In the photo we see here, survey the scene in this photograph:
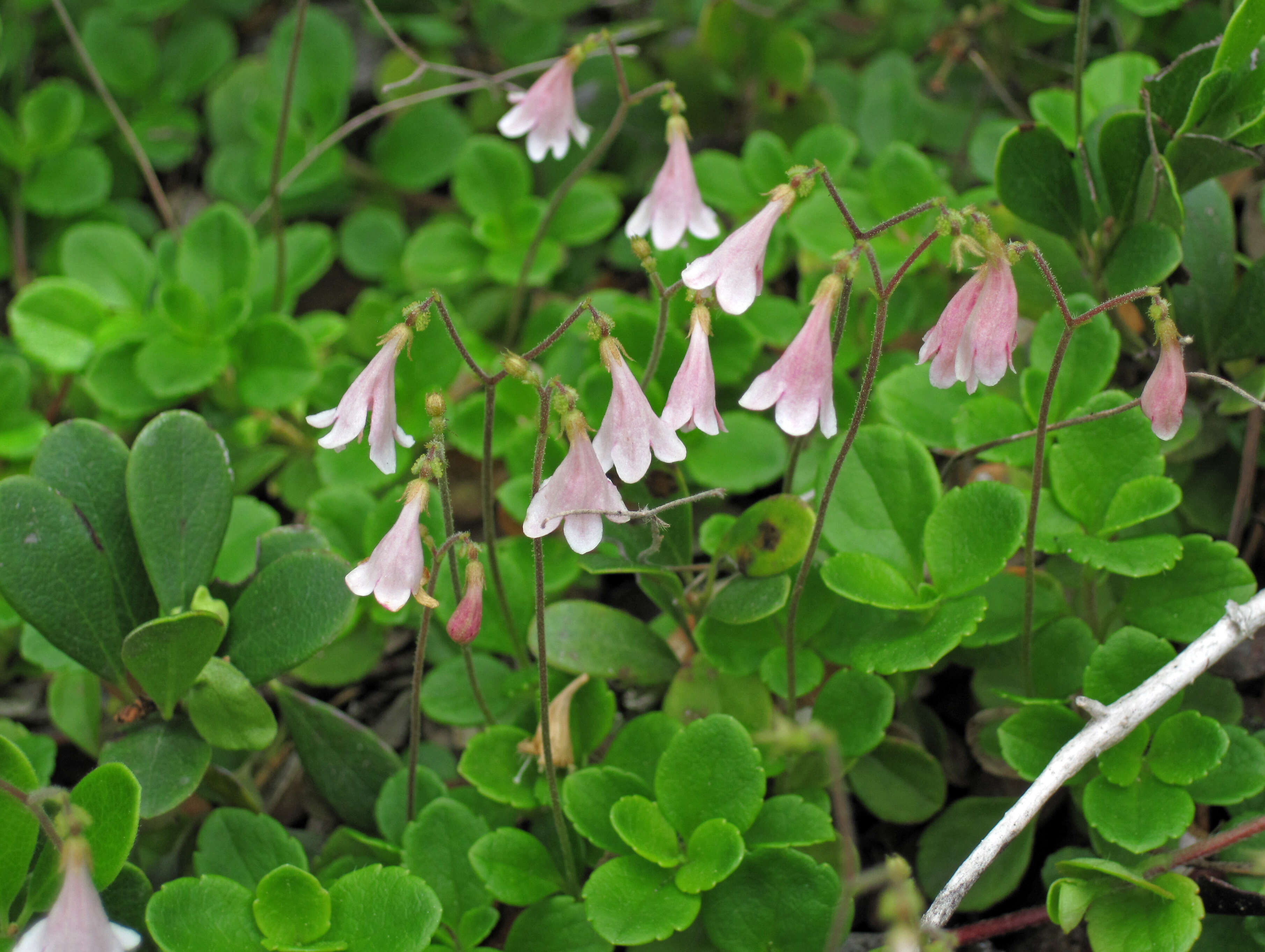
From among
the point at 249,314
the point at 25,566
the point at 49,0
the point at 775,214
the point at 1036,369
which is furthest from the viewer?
the point at 49,0

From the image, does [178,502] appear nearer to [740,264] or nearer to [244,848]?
[244,848]

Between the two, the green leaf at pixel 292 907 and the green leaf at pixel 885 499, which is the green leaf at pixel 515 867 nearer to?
→ the green leaf at pixel 292 907

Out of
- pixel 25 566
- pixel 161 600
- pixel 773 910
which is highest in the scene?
pixel 25 566

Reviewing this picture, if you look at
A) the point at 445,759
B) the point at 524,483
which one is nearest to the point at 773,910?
the point at 445,759

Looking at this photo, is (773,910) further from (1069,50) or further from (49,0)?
(49,0)

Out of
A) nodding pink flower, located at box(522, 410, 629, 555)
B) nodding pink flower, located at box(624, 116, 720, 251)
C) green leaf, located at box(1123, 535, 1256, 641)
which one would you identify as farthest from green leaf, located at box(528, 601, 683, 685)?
green leaf, located at box(1123, 535, 1256, 641)

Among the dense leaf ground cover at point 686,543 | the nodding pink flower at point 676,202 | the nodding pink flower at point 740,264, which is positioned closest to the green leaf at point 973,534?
the dense leaf ground cover at point 686,543
